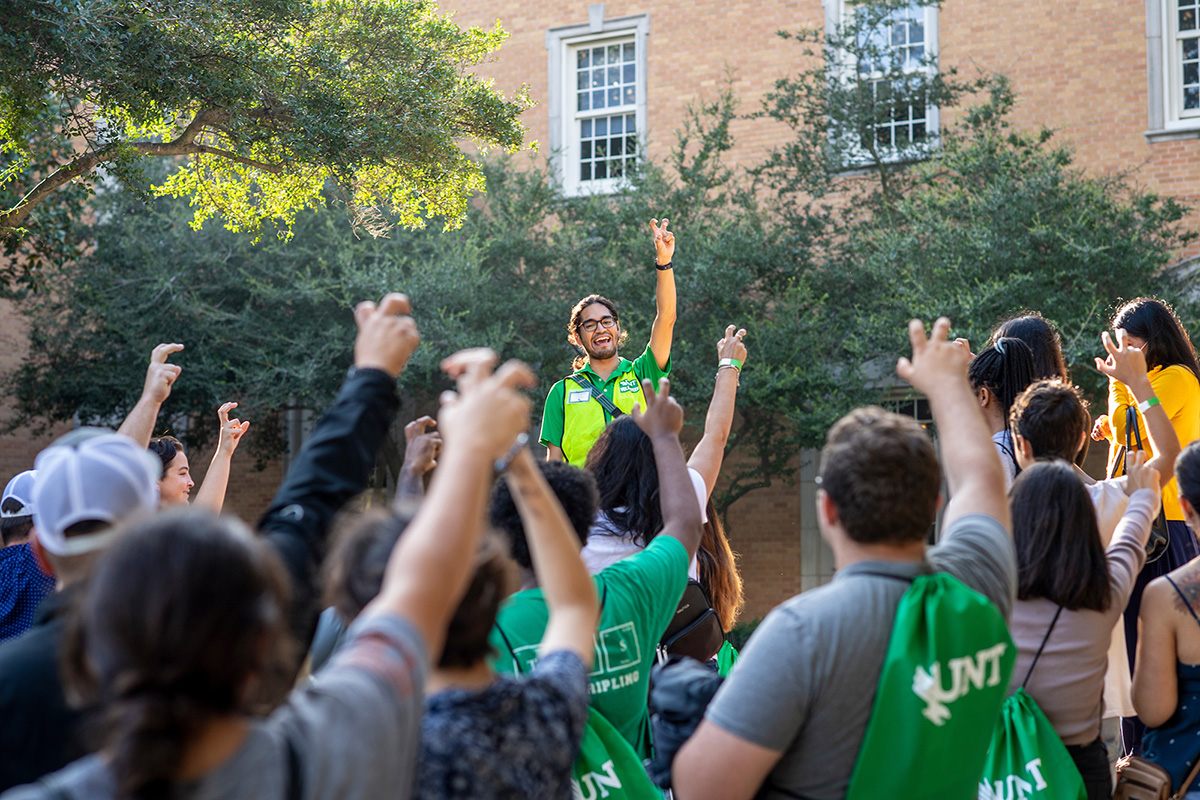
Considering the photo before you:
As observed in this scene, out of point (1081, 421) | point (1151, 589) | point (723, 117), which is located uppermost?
point (723, 117)

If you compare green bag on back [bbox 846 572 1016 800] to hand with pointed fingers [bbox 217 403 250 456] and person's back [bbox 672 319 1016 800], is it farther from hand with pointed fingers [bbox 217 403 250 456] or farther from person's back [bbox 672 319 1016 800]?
hand with pointed fingers [bbox 217 403 250 456]

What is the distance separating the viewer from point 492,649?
1.70 meters

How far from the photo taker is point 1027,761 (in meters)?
2.59

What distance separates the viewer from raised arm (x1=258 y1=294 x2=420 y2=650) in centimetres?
193

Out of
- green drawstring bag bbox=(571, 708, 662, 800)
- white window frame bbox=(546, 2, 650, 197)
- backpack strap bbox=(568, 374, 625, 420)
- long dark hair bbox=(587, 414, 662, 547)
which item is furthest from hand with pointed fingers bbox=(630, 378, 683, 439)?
white window frame bbox=(546, 2, 650, 197)

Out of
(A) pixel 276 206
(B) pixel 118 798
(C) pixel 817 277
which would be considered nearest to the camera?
(B) pixel 118 798

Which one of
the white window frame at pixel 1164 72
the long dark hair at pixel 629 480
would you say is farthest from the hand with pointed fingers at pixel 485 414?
the white window frame at pixel 1164 72

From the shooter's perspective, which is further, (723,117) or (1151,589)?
(723,117)

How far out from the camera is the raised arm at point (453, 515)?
149cm

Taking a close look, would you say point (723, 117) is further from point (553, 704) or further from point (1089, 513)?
point (553, 704)

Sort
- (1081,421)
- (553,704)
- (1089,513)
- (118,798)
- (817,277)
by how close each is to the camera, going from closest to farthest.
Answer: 1. (118,798)
2. (553,704)
3. (1089,513)
4. (1081,421)
5. (817,277)

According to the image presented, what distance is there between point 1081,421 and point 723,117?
1045cm

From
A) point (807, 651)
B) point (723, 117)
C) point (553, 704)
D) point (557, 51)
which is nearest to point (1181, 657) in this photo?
point (807, 651)

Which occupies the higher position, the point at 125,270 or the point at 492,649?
the point at 125,270
